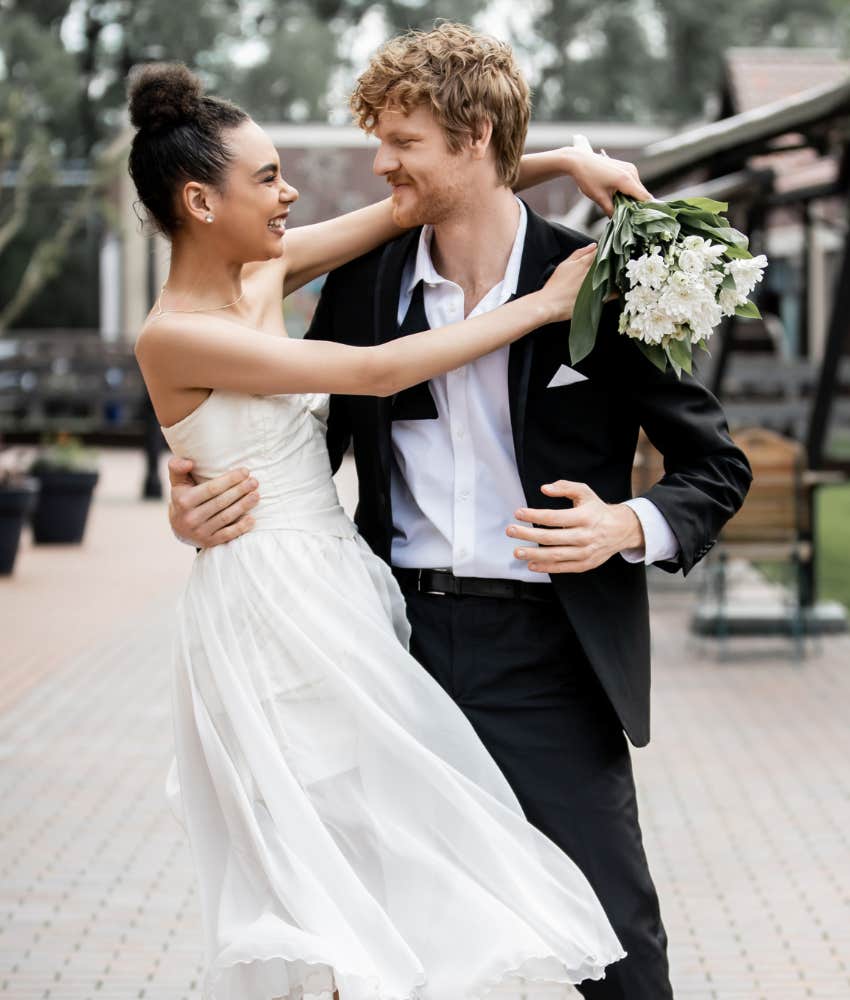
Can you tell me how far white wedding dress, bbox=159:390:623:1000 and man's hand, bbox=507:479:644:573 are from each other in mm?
345

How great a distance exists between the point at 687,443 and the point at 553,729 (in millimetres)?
596

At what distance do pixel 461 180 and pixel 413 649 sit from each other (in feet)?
2.97

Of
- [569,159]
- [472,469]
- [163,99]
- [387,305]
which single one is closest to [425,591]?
[472,469]

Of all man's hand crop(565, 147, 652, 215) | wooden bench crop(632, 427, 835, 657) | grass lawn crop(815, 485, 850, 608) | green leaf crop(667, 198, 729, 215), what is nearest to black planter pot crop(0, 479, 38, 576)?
wooden bench crop(632, 427, 835, 657)

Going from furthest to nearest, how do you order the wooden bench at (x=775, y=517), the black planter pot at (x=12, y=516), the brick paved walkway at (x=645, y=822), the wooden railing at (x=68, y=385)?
the wooden railing at (x=68, y=385) → the black planter pot at (x=12, y=516) → the wooden bench at (x=775, y=517) → the brick paved walkway at (x=645, y=822)

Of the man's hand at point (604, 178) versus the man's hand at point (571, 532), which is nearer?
the man's hand at point (571, 532)

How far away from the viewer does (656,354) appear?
2.96 metres

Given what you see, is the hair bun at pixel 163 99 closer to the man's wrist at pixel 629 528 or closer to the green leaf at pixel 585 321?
Result: the green leaf at pixel 585 321

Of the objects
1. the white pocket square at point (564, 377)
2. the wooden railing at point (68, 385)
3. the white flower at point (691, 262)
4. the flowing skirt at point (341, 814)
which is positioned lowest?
the wooden railing at point (68, 385)

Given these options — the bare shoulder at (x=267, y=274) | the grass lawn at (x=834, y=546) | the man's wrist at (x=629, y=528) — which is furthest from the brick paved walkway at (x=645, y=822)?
the grass lawn at (x=834, y=546)

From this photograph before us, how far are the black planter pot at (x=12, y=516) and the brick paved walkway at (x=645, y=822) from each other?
2272 millimetres

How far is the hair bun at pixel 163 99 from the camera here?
10.3ft

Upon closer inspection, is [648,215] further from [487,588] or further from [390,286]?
[487,588]

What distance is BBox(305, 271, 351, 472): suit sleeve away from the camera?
3.41 meters
